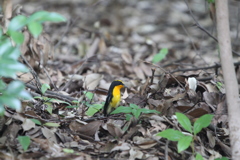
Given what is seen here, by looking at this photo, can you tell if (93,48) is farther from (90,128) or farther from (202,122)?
(202,122)

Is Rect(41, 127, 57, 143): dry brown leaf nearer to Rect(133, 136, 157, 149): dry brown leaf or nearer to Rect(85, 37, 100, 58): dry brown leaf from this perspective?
Rect(133, 136, 157, 149): dry brown leaf

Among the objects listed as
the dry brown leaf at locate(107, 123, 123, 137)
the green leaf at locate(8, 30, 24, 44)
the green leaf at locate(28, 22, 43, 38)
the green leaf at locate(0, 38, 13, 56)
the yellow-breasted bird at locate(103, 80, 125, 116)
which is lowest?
the dry brown leaf at locate(107, 123, 123, 137)

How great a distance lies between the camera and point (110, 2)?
1194 centimetres

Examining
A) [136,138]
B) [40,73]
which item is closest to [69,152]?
[136,138]

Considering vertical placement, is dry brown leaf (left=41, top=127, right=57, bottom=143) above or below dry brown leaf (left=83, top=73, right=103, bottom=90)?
below

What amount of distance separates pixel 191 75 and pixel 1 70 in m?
2.99

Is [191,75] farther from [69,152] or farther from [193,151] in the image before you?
[69,152]

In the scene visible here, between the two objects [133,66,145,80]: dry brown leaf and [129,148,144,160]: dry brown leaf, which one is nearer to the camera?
[129,148,144,160]: dry brown leaf

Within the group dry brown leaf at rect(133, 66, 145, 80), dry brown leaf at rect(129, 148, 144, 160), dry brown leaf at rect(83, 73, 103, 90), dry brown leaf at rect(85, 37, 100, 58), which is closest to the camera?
dry brown leaf at rect(129, 148, 144, 160)

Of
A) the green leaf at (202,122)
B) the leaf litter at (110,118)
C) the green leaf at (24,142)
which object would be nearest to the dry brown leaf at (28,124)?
the leaf litter at (110,118)

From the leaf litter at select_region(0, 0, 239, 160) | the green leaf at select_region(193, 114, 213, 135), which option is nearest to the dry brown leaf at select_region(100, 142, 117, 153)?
the leaf litter at select_region(0, 0, 239, 160)

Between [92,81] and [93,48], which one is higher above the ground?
[93,48]

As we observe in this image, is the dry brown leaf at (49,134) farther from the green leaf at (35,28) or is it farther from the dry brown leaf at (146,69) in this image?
the dry brown leaf at (146,69)

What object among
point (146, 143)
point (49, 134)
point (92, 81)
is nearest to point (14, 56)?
point (49, 134)
